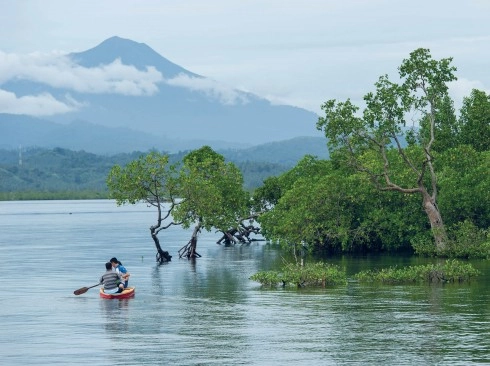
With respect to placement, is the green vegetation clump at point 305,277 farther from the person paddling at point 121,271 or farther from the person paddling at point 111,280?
the person paddling at point 111,280

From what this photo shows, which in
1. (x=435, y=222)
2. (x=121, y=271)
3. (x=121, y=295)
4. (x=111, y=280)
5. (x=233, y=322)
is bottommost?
(x=233, y=322)

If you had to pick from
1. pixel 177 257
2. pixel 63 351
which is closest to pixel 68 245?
pixel 177 257

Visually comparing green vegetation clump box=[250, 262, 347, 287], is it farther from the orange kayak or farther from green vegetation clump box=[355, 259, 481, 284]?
the orange kayak

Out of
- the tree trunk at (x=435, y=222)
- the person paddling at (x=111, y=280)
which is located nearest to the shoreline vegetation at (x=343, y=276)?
the person paddling at (x=111, y=280)

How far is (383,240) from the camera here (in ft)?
257

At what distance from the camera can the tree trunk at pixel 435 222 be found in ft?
230

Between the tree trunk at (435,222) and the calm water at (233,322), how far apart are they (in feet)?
25.4

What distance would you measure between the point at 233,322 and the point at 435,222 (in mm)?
34542

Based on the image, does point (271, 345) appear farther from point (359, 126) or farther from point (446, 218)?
point (446, 218)

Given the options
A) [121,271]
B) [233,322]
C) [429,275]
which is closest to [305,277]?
[429,275]

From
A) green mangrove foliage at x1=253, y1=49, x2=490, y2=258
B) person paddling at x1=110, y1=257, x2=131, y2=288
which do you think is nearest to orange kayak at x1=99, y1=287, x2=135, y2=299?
person paddling at x1=110, y1=257, x2=131, y2=288

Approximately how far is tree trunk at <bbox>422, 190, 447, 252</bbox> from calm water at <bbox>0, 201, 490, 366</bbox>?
7731 millimetres

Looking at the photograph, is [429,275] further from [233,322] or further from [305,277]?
[233,322]

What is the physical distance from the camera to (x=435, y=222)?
232 feet
